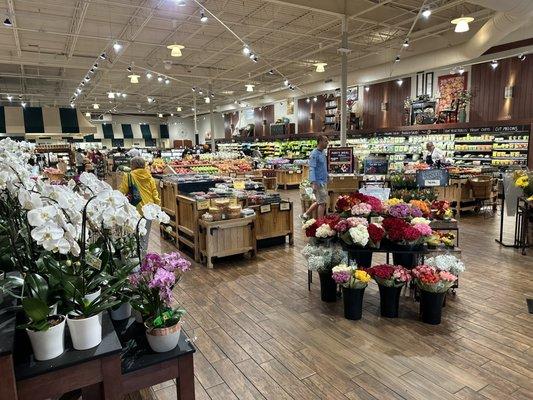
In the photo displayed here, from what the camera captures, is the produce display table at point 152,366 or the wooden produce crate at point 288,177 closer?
the produce display table at point 152,366

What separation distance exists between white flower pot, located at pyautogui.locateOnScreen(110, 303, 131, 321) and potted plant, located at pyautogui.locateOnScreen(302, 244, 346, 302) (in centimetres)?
224

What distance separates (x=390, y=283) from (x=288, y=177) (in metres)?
11.4

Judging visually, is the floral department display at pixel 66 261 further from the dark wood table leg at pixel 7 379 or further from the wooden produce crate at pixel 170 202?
the wooden produce crate at pixel 170 202

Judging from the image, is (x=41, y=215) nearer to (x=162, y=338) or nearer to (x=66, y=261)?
(x=66, y=261)

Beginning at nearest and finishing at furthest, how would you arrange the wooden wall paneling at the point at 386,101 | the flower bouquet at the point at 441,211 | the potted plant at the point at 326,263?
1. the potted plant at the point at 326,263
2. the flower bouquet at the point at 441,211
3. the wooden wall paneling at the point at 386,101

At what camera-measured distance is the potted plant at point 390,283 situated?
11.3ft

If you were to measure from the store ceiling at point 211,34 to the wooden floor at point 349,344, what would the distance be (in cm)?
686

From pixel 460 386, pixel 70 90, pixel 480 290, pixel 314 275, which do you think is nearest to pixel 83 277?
pixel 460 386

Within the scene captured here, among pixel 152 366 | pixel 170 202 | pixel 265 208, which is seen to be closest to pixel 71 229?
pixel 152 366

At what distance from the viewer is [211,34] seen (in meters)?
11.8

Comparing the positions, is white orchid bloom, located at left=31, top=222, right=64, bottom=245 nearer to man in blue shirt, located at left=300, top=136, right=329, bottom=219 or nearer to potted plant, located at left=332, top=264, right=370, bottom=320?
potted plant, located at left=332, top=264, right=370, bottom=320

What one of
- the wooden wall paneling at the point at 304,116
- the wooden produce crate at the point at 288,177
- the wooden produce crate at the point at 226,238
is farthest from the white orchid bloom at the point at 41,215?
the wooden wall paneling at the point at 304,116

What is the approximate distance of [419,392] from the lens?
2.53m

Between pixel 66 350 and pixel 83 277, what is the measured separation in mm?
286
